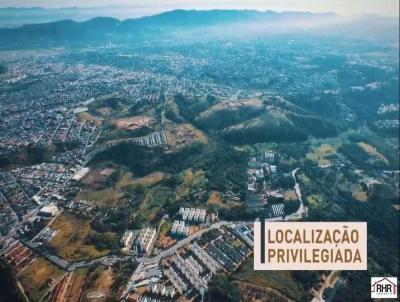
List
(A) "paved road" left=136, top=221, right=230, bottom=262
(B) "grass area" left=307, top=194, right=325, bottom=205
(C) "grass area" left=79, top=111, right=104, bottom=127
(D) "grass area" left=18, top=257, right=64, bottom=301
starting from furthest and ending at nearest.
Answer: (C) "grass area" left=79, top=111, right=104, bottom=127, (B) "grass area" left=307, top=194, right=325, bottom=205, (A) "paved road" left=136, top=221, right=230, bottom=262, (D) "grass area" left=18, top=257, right=64, bottom=301

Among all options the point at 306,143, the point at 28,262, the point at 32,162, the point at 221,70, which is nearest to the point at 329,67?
the point at 221,70

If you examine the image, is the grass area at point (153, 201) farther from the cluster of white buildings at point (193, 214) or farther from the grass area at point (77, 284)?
the grass area at point (77, 284)

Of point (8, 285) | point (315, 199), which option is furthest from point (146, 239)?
point (315, 199)

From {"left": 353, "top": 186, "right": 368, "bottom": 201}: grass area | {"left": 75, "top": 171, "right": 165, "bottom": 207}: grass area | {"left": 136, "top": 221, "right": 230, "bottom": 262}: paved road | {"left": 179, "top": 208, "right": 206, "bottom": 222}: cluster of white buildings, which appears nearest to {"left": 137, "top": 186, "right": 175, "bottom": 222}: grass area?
{"left": 75, "top": 171, "right": 165, "bottom": 207}: grass area

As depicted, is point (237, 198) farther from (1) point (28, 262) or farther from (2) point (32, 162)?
(2) point (32, 162)

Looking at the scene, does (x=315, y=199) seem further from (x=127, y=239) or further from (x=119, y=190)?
(x=119, y=190)

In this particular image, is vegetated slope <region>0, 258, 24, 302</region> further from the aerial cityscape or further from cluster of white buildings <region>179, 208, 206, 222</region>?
cluster of white buildings <region>179, 208, 206, 222</region>
